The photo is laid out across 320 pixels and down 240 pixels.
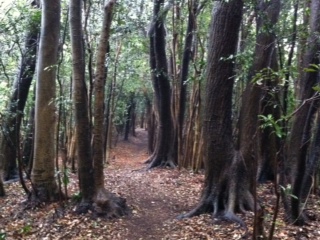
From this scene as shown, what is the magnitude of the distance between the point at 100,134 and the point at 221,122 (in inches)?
89.7

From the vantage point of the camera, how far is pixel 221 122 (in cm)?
723

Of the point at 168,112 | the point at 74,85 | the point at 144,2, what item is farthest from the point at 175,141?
the point at 74,85

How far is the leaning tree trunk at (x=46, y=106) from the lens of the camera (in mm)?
7938

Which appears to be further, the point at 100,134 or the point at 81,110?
the point at 100,134

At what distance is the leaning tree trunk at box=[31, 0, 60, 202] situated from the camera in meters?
7.94

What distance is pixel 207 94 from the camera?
7352mm

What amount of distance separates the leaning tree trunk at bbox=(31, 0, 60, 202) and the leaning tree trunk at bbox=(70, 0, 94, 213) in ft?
3.12

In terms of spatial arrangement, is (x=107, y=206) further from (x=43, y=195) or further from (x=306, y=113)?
(x=306, y=113)

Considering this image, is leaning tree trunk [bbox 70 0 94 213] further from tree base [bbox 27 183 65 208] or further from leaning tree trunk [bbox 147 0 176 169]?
leaning tree trunk [bbox 147 0 176 169]

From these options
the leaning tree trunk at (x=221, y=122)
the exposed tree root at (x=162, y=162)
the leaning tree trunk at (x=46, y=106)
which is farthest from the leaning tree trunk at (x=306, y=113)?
the exposed tree root at (x=162, y=162)

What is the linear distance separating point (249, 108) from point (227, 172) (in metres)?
1.32

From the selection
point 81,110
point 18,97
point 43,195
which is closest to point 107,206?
point 43,195

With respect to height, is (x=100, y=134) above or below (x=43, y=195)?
above

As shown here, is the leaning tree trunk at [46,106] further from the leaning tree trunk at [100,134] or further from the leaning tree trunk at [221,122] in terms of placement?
the leaning tree trunk at [221,122]
